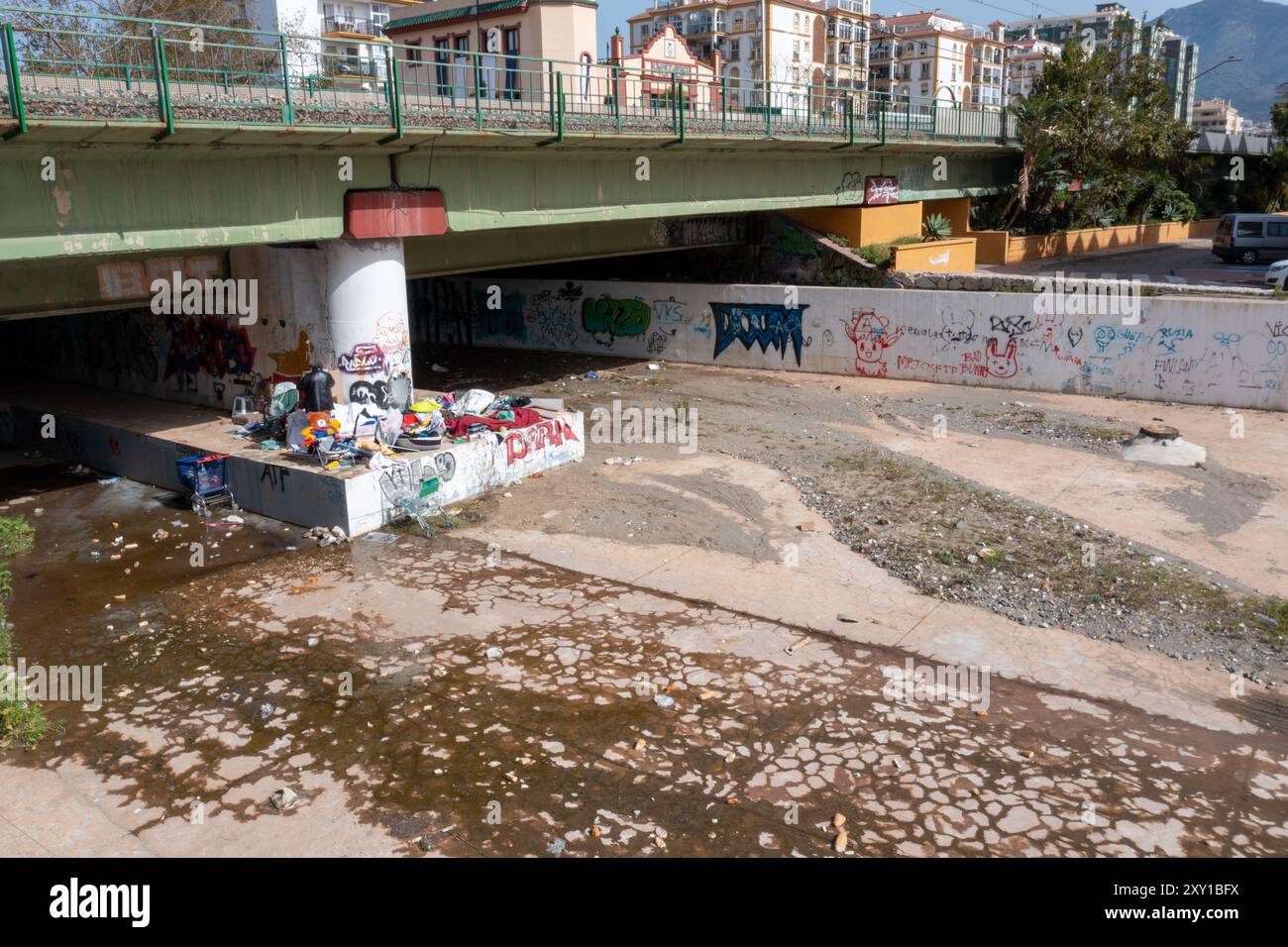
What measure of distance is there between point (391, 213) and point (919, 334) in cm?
1303

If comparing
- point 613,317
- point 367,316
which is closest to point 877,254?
point 613,317

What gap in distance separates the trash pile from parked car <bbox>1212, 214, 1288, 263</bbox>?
29378 mm

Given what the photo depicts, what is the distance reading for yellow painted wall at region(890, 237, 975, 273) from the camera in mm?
28406

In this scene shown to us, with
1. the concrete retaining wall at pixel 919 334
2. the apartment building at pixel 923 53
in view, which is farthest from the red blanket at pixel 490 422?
the apartment building at pixel 923 53

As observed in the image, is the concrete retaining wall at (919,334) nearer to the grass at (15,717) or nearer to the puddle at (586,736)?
the puddle at (586,736)

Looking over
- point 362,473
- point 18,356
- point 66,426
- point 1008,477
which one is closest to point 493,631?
point 362,473

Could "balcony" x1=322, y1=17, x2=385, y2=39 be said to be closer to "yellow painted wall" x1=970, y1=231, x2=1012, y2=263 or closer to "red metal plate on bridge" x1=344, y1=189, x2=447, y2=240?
"yellow painted wall" x1=970, y1=231, x2=1012, y2=263

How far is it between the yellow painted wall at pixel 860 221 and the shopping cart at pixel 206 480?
60.8ft

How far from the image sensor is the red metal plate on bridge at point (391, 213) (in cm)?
1641

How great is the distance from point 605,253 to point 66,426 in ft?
42.1

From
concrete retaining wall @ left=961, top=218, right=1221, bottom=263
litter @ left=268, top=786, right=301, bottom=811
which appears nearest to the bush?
concrete retaining wall @ left=961, top=218, right=1221, bottom=263

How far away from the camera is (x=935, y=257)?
30.0m

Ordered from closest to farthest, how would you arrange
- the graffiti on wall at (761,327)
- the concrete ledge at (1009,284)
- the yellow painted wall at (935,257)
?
1. the concrete ledge at (1009,284)
2. the graffiti on wall at (761,327)
3. the yellow painted wall at (935,257)

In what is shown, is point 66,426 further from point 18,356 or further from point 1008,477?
point 1008,477
